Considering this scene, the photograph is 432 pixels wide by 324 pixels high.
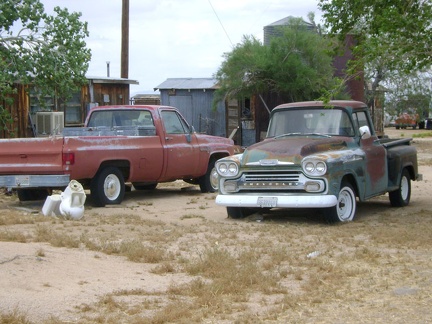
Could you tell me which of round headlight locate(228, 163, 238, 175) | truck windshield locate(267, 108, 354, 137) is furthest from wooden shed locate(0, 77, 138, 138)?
round headlight locate(228, 163, 238, 175)

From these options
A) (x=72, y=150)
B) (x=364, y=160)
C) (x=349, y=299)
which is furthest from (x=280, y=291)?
(x=72, y=150)

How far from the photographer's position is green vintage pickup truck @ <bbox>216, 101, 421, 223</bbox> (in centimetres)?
1163

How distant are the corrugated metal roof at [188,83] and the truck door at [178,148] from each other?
632 inches

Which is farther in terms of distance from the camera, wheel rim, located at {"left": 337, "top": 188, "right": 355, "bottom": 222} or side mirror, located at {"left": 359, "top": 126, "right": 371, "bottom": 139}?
side mirror, located at {"left": 359, "top": 126, "right": 371, "bottom": 139}

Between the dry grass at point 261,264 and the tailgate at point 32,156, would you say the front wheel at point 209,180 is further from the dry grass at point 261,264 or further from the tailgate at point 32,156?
the tailgate at point 32,156

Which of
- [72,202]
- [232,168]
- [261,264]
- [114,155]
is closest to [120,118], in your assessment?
[114,155]

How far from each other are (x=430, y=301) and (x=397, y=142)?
749 cm

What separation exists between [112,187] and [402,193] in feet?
16.8

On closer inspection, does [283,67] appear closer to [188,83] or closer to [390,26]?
[188,83]

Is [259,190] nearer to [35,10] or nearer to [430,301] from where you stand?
[430,301]

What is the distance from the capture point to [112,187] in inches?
566

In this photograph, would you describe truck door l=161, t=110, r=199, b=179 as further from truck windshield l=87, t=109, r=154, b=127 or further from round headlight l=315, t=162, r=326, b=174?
round headlight l=315, t=162, r=326, b=174

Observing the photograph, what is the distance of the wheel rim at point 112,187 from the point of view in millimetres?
14266

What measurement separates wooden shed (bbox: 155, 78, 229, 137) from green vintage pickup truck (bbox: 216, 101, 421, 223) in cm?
1897
